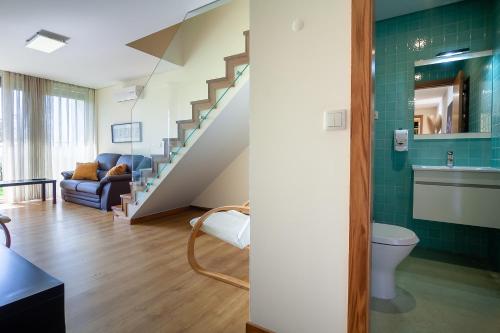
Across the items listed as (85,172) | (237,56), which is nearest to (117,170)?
(85,172)

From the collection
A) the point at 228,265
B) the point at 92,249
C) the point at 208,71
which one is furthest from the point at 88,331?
the point at 208,71

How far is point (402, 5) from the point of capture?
2.66 m

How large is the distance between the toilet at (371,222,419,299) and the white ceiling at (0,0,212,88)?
2737 millimetres

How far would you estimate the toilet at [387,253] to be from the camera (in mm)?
1779

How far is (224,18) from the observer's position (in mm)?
3168

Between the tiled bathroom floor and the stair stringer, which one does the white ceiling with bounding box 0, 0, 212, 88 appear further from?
the tiled bathroom floor

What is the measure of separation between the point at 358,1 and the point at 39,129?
245 inches

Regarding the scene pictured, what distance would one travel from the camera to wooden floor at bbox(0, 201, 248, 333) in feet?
5.32

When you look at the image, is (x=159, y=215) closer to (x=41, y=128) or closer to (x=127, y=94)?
(x=127, y=94)

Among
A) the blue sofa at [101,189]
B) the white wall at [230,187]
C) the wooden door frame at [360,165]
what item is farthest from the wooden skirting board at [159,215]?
the wooden door frame at [360,165]

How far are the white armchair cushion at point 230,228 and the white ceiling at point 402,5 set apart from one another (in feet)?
8.08

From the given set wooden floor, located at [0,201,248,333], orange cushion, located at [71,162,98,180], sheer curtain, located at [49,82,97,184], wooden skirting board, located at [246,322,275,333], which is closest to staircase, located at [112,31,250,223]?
wooden floor, located at [0,201,248,333]

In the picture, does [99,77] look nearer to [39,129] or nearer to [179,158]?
[39,129]

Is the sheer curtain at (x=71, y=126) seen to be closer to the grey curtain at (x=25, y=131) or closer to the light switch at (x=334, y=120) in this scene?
the grey curtain at (x=25, y=131)
